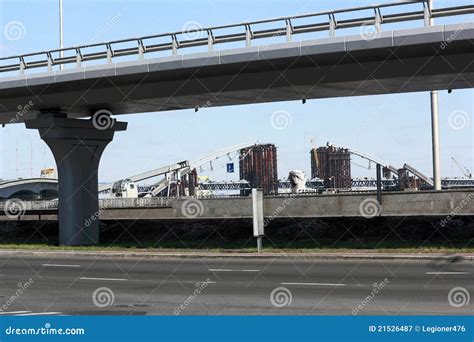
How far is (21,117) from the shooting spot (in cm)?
3762

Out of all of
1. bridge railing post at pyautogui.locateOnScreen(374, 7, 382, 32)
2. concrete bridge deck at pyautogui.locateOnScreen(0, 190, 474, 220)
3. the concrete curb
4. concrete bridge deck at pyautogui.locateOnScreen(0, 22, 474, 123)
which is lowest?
the concrete curb

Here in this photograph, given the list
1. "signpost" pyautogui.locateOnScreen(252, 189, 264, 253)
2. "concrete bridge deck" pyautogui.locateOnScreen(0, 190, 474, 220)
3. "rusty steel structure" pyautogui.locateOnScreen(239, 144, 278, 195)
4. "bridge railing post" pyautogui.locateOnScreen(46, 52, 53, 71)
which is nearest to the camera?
"signpost" pyautogui.locateOnScreen(252, 189, 264, 253)

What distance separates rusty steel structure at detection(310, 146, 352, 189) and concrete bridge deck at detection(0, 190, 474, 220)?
89870 millimetres

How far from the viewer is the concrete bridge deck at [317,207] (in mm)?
31625

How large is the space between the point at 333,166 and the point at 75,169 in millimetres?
110866

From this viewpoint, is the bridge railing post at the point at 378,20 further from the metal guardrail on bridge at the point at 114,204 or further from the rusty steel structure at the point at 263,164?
the rusty steel structure at the point at 263,164

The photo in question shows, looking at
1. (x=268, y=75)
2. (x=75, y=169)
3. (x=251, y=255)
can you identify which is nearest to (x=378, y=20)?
(x=268, y=75)

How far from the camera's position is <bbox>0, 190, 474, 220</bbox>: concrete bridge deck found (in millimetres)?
31625

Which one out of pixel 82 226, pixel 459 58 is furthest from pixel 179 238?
pixel 459 58

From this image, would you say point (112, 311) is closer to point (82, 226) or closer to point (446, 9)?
point (446, 9)

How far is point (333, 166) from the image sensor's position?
140750 mm

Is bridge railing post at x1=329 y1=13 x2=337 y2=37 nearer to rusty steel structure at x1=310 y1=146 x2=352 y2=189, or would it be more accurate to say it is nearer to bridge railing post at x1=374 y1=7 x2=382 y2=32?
bridge railing post at x1=374 y1=7 x2=382 y2=32

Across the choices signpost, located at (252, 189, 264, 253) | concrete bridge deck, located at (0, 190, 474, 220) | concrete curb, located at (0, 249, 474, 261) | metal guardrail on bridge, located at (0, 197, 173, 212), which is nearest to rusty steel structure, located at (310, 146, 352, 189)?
metal guardrail on bridge, located at (0, 197, 173, 212)

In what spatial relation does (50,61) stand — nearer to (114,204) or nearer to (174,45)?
(174,45)
